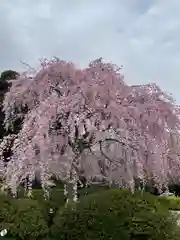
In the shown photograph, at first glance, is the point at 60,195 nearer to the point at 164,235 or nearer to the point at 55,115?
the point at 55,115

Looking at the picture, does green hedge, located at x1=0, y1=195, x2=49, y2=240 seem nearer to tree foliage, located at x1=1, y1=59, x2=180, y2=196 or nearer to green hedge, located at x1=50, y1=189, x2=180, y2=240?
green hedge, located at x1=50, y1=189, x2=180, y2=240

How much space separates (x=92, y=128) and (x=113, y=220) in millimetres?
1746

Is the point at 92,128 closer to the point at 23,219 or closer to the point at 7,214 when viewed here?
the point at 23,219

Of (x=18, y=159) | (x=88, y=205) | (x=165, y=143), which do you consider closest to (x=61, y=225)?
Result: (x=88, y=205)

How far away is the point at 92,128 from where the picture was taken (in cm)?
838

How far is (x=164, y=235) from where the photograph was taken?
735 centimetres

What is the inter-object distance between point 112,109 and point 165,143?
1.23 meters

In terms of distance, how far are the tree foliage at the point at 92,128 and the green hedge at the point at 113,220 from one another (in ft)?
2.15

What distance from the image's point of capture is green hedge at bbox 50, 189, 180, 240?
7.35 metres

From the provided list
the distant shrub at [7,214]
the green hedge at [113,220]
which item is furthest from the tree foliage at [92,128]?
the green hedge at [113,220]

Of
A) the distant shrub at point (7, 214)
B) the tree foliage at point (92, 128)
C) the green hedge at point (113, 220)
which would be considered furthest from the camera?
the tree foliage at point (92, 128)

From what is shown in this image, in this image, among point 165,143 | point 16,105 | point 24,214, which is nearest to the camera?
point 24,214

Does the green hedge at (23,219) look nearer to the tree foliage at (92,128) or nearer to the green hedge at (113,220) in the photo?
the green hedge at (113,220)

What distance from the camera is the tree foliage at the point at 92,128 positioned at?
8.01 metres
